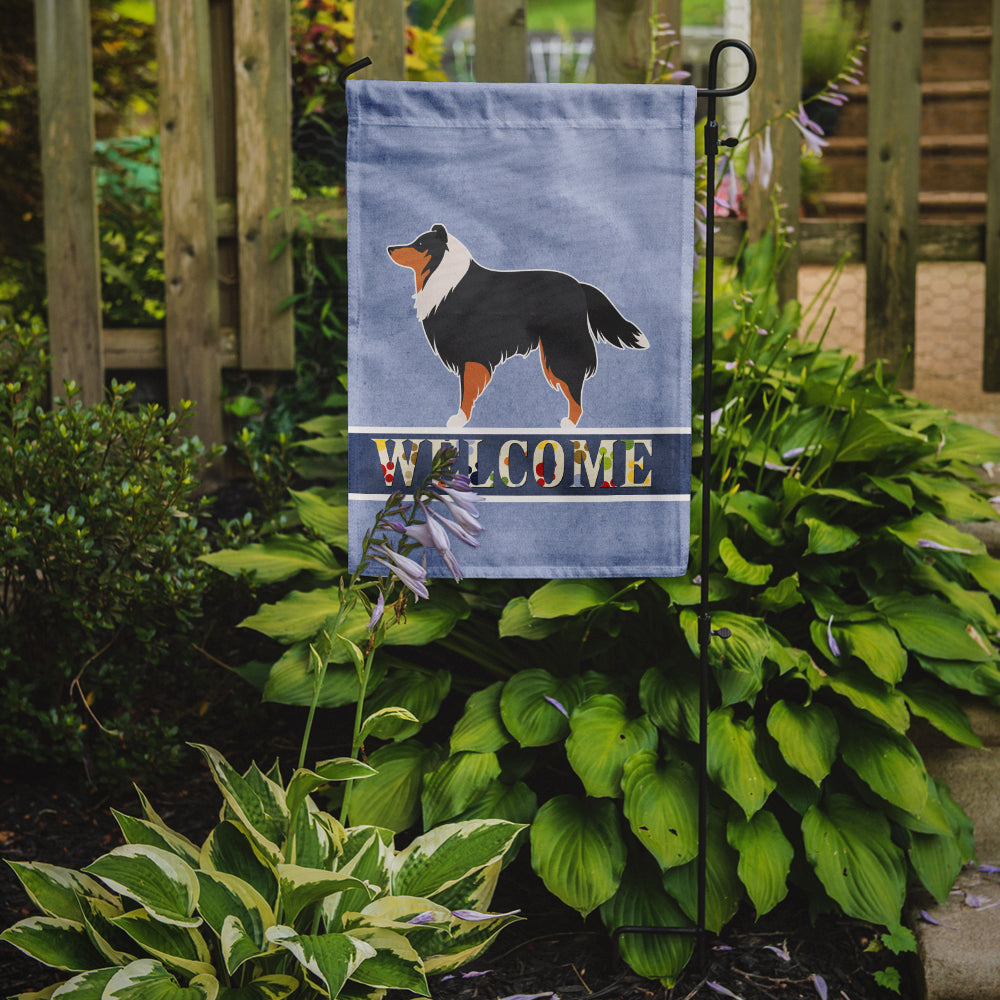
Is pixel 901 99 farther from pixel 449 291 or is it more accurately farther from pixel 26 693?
pixel 26 693

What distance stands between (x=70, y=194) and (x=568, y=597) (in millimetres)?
2259

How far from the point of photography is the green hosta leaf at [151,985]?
1.41 meters

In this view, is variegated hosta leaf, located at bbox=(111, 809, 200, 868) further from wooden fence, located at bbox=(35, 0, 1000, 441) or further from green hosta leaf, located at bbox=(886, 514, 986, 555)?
wooden fence, located at bbox=(35, 0, 1000, 441)

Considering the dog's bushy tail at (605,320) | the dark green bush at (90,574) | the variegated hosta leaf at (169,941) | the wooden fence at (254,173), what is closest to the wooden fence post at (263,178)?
the wooden fence at (254,173)

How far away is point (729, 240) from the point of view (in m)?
3.40

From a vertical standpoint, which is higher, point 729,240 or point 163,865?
point 729,240

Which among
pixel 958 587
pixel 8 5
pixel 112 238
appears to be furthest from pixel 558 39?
pixel 958 587

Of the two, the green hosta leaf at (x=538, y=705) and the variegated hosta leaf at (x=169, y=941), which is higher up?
the green hosta leaf at (x=538, y=705)

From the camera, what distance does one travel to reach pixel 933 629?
6.97 ft

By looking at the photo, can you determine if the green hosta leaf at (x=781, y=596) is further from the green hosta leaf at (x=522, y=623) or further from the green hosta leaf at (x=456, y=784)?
the green hosta leaf at (x=456, y=784)

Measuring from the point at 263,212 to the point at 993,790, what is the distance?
8.70ft

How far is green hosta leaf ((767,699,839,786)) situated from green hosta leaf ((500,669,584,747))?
0.39 m

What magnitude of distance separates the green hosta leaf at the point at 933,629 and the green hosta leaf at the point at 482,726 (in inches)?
33.6

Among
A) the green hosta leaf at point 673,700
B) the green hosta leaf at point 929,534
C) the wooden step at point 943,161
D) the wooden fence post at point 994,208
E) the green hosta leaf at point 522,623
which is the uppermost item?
the wooden step at point 943,161
